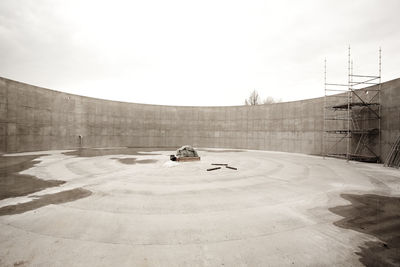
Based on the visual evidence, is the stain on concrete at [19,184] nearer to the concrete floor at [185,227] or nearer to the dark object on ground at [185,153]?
the concrete floor at [185,227]

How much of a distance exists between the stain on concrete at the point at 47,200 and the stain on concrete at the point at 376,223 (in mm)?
7977

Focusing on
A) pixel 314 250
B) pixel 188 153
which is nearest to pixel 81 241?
pixel 314 250

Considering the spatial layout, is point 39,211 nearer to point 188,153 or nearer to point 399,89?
point 188,153

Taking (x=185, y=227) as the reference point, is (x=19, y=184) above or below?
above

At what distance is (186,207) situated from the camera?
562cm

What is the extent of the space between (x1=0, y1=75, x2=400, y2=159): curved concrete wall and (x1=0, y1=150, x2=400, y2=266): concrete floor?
14.8 meters

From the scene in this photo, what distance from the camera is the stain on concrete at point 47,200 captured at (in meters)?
5.15

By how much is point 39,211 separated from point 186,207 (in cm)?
421

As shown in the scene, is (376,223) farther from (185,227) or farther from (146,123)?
(146,123)

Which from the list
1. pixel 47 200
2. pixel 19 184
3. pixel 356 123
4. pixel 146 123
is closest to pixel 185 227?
pixel 47 200

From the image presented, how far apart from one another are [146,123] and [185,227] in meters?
25.9

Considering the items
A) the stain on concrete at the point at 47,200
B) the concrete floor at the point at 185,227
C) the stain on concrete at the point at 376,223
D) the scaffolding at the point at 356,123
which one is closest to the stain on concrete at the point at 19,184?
the concrete floor at the point at 185,227

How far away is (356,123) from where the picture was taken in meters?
A: 17.0

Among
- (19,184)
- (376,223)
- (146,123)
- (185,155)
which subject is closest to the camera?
(376,223)
